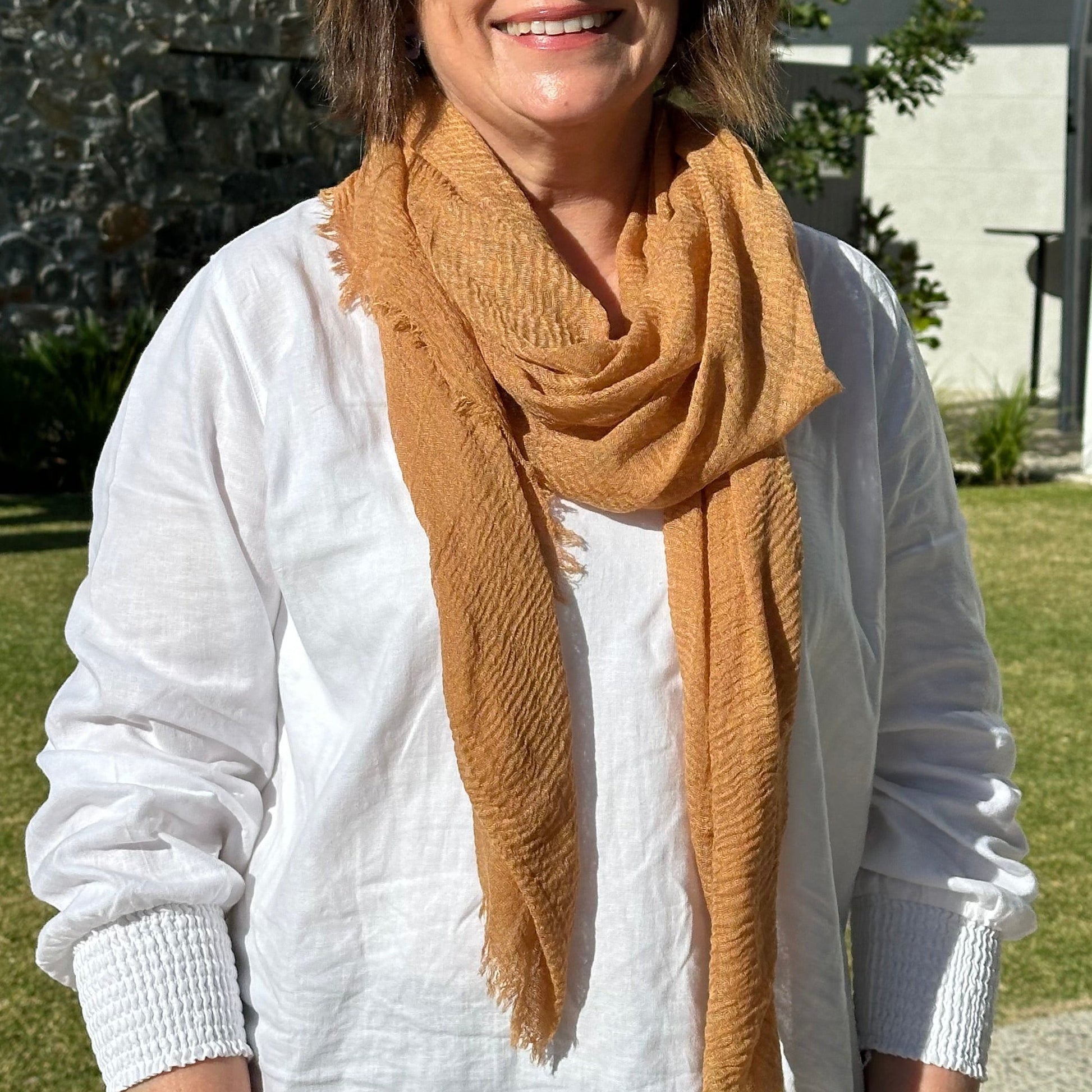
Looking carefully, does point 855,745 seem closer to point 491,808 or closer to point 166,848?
point 491,808

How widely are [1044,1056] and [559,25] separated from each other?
2737 millimetres

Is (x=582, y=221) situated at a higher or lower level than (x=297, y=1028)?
higher

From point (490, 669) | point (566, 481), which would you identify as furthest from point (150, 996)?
point (566, 481)

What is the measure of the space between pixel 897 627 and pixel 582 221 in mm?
521

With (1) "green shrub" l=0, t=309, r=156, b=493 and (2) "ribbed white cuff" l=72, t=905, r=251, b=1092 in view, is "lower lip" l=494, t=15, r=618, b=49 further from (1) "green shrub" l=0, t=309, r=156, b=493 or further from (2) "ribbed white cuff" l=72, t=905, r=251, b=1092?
(1) "green shrub" l=0, t=309, r=156, b=493

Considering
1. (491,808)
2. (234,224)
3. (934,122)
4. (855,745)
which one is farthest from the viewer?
(934,122)

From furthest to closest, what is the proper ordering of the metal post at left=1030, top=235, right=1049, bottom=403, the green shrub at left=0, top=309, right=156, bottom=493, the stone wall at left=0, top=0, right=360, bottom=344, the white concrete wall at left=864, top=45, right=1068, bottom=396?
the white concrete wall at left=864, top=45, right=1068, bottom=396, the metal post at left=1030, top=235, right=1049, bottom=403, the stone wall at left=0, top=0, right=360, bottom=344, the green shrub at left=0, top=309, right=156, bottom=493

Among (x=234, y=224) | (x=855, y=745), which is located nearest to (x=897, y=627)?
(x=855, y=745)

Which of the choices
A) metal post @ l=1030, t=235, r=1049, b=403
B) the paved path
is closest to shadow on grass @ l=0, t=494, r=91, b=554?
the paved path

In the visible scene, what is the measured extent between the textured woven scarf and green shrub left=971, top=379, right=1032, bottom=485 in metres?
8.47

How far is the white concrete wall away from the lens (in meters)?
12.9

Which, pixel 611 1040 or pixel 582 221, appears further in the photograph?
pixel 582 221

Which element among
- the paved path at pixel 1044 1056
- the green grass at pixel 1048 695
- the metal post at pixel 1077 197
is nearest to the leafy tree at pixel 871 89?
the green grass at pixel 1048 695

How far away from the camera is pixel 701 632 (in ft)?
4.60
